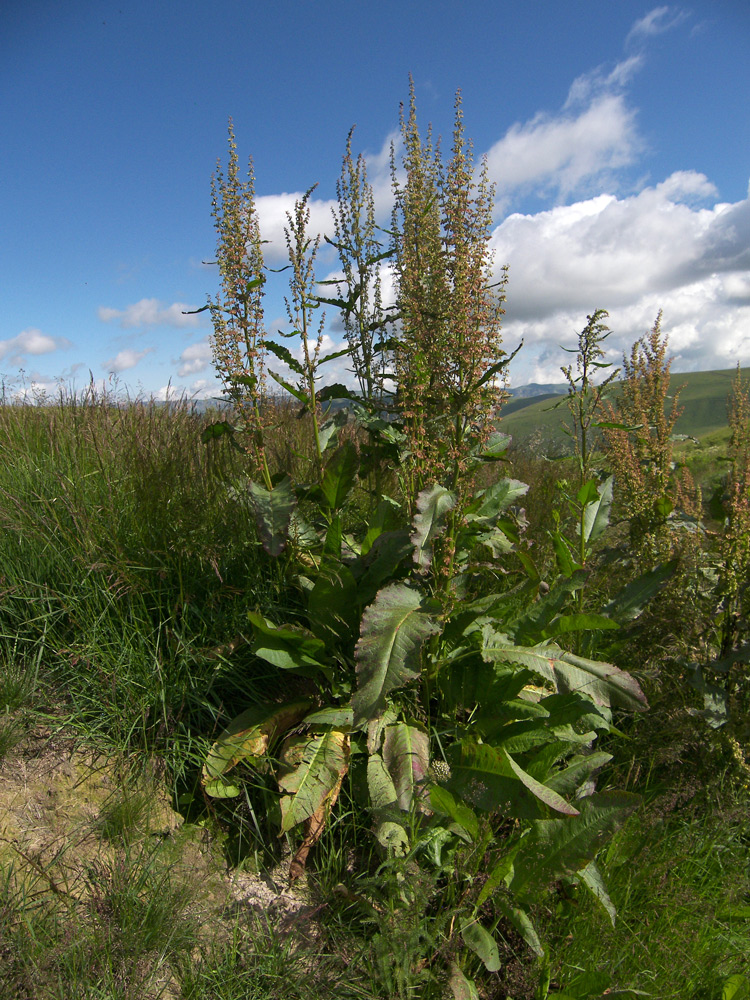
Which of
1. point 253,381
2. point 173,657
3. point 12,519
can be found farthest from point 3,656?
point 253,381

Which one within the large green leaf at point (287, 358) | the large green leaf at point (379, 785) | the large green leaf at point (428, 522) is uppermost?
the large green leaf at point (287, 358)

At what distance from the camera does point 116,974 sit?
1564mm

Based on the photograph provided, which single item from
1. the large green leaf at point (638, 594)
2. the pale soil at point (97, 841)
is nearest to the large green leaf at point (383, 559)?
the large green leaf at point (638, 594)

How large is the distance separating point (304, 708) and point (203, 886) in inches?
26.8

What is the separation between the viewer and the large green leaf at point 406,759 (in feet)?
6.36

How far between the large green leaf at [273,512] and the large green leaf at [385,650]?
51 cm

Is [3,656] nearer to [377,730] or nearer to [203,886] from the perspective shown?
[203,886]

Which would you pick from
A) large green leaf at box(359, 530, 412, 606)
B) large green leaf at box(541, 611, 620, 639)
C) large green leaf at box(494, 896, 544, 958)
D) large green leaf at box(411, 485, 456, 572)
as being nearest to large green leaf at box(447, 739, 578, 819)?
large green leaf at box(494, 896, 544, 958)

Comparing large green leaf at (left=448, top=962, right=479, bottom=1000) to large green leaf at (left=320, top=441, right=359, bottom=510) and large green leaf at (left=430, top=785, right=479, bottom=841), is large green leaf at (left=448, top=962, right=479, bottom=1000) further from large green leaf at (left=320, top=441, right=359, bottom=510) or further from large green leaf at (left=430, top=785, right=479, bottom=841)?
large green leaf at (left=320, top=441, right=359, bottom=510)

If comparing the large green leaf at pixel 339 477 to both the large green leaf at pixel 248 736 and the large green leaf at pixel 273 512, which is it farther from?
the large green leaf at pixel 248 736

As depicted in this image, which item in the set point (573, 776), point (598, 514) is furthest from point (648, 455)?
point (573, 776)

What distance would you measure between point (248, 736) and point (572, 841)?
3.88 feet

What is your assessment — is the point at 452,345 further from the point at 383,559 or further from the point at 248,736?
the point at 248,736

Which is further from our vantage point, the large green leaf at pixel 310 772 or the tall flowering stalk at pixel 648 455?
the tall flowering stalk at pixel 648 455
